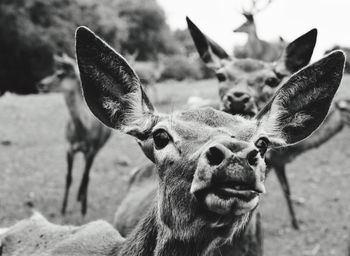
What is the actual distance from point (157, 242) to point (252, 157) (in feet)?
3.37

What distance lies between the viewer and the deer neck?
2912mm

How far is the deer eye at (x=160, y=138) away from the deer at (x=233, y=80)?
2.37 m

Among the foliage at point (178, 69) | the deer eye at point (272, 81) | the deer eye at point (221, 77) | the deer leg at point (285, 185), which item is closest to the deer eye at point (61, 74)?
the deer leg at point (285, 185)

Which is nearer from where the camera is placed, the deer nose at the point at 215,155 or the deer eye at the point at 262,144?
the deer nose at the point at 215,155

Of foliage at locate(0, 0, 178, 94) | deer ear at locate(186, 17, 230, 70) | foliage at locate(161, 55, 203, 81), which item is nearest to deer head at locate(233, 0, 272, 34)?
deer ear at locate(186, 17, 230, 70)

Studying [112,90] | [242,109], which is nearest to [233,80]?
[242,109]

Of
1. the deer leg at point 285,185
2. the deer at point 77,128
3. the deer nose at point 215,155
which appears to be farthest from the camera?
the deer at point 77,128

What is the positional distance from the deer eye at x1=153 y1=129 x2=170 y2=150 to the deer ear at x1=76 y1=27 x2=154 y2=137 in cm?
25

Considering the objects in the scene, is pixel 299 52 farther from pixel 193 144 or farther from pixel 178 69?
pixel 178 69

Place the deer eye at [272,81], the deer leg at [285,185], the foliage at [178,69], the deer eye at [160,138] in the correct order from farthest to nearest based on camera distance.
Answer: the foliage at [178,69]
the deer leg at [285,185]
the deer eye at [272,81]
the deer eye at [160,138]

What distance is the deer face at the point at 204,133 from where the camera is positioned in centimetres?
247

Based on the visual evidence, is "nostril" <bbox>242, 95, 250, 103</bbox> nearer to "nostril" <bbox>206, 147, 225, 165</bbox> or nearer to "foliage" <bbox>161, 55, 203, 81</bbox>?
"nostril" <bbox>206, 147, 225, 165</bbox>

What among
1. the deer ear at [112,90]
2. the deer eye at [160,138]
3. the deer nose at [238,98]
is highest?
the deer ear at [112,90]

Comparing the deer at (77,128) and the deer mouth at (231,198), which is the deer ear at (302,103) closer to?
the deer mouth at (231,198)
